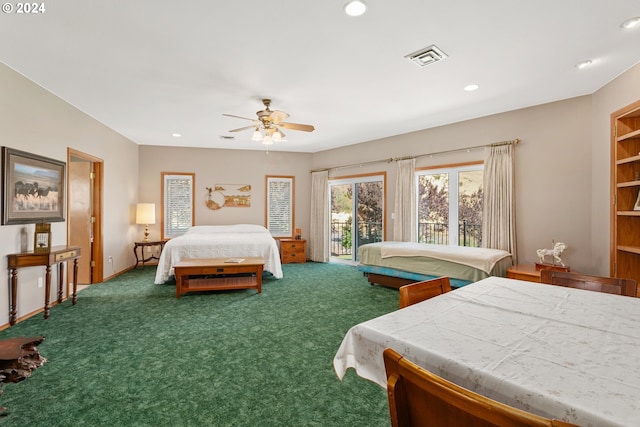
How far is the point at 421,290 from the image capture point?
167 centimetres

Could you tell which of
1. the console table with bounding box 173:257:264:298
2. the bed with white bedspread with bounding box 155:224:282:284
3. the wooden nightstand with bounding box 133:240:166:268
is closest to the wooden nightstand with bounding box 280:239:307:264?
the bed with white bedspread with bounding box 155:224:282:284

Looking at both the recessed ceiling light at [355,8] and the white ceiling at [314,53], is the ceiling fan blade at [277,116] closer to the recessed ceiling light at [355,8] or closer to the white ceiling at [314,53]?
the white ceiling at [314,53]

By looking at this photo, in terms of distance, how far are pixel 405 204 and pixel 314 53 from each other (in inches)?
140

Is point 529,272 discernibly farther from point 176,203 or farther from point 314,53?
point 176,203

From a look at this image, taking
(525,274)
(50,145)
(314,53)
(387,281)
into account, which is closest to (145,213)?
(50,145)

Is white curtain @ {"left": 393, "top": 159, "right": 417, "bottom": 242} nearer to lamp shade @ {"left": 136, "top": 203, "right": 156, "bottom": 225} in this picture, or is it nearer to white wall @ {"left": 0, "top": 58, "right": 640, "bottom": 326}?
white wall @ {"left": 0, "top": 58, "right": 640, "bottom": 326}

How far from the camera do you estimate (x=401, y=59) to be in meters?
2.92

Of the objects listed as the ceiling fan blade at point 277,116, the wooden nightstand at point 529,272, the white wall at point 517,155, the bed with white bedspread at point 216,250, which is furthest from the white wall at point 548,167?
the bed with white bedspread at point 216,250

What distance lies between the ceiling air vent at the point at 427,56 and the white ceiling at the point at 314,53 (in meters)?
0.07

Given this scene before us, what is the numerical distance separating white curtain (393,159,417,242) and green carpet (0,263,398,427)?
5.29 ft

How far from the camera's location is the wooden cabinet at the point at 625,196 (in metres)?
3.12

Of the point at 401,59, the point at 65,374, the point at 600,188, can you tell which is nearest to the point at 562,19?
the point at 401,59

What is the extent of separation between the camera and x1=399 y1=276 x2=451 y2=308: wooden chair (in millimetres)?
1563

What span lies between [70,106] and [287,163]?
14.2 feet
